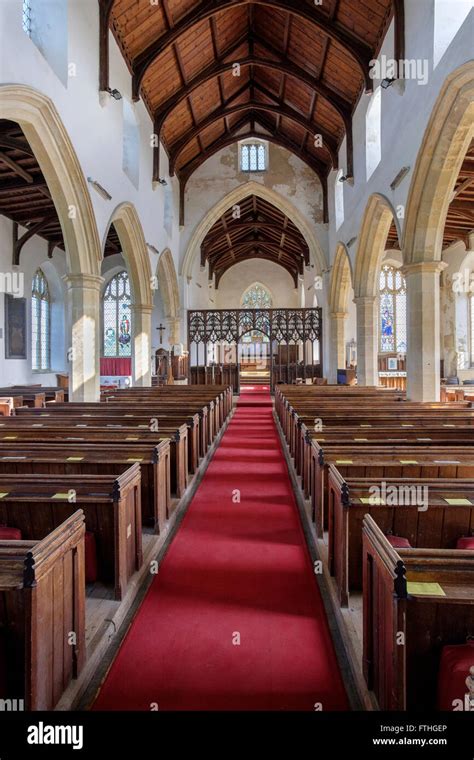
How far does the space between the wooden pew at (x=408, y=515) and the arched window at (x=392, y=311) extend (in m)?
17.3

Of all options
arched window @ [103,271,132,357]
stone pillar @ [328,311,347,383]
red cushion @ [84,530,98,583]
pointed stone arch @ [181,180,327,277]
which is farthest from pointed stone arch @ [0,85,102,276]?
arched window @ [103,271,132,357]

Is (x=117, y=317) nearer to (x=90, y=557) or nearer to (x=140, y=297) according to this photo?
(x=140, y=297)

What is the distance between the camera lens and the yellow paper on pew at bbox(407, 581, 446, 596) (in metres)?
1.66

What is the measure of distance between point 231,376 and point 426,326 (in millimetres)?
8696

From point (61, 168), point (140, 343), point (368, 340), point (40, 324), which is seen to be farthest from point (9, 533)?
point (40, 324)

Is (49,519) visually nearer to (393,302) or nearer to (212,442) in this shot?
(212,442)

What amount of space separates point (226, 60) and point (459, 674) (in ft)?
46.1

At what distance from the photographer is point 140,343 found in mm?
12805

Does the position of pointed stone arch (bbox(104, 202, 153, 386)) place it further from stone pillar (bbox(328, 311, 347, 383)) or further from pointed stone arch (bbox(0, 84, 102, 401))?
stone pillar (bbox(328, 311, 347, 383))

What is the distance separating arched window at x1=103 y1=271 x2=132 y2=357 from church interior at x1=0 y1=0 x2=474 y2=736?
0.11 m

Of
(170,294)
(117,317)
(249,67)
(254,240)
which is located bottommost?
(117,317)

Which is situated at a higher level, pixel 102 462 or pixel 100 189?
pixel 100 189

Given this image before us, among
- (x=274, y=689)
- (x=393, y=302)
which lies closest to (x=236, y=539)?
(x=274, y=689)

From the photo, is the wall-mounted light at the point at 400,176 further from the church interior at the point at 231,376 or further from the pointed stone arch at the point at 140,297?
the pointed stone arch at the point at 140,297
